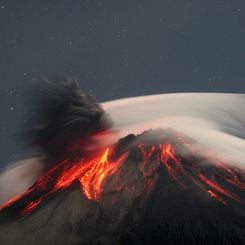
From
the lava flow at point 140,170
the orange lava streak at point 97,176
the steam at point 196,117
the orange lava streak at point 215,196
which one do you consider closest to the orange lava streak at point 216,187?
the lava flow at point 140,170

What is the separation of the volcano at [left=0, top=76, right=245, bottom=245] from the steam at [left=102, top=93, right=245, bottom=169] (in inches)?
25.7

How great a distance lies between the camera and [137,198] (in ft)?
74.9

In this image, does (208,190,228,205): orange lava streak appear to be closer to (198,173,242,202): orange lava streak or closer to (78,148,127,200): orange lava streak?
(198,173,242,202): orange lava streak

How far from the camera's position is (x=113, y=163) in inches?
999

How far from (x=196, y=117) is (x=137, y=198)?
358 inches

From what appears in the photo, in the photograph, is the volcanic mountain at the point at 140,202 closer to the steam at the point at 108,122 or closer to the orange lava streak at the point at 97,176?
the orange lava streak at the point at 97,176

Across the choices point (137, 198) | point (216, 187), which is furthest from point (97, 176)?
point (216, 187)

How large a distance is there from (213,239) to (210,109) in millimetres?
13289

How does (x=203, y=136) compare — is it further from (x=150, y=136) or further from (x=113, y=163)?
(x=113, y=163)

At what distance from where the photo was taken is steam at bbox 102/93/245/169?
2566 cm

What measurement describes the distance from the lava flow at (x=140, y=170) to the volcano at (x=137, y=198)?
0.04m

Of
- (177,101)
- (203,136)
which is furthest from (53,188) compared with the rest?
(177,101)

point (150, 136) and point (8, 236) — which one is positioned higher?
point (150, 136)

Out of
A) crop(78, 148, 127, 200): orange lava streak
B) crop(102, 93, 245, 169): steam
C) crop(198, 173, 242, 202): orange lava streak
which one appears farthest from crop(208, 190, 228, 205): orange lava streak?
crop(78, 148, 127, 200): orange lava streak
